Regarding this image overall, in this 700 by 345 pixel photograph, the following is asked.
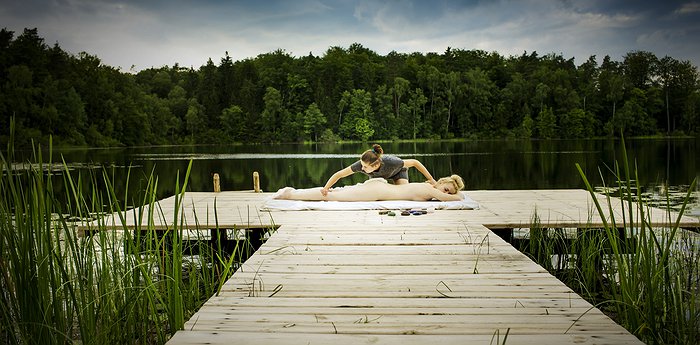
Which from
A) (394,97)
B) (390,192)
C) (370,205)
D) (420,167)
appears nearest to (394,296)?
(370,205)

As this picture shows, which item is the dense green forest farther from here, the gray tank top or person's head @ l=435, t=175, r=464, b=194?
person's head @ l=435, t=175, r=464, b=194

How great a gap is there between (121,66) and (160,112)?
823cm

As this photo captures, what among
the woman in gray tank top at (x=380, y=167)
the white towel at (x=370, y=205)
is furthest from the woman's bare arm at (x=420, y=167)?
the white towel at (x=370, y=205)

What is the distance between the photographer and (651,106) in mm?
50875

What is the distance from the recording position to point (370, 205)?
5785mm

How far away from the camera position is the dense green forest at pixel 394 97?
50.7 meters

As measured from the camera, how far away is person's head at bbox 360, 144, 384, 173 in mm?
6344

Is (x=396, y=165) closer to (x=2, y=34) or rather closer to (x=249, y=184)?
(x=249, y=184)

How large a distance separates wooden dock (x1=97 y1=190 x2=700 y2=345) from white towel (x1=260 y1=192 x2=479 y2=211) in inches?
44.8

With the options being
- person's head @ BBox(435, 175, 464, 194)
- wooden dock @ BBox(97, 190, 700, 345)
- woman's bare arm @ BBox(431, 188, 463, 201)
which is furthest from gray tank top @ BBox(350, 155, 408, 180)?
wooden dock @ BBox(97, 190, 700, 345)

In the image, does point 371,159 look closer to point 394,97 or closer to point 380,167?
point 380,167

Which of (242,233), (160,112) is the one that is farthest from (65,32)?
(242,233)

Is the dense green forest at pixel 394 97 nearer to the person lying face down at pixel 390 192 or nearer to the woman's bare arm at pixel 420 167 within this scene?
the person lying face down at pixel 390 192

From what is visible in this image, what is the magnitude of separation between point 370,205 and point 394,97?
53830 mm
